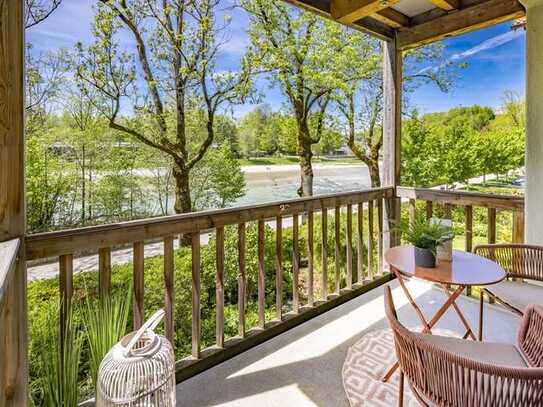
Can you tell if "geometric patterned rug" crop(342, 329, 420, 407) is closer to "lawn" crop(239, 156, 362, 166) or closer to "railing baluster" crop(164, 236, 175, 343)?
"railing baluster" crop(164, 236, 175, 343)

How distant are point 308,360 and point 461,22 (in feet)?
10.5

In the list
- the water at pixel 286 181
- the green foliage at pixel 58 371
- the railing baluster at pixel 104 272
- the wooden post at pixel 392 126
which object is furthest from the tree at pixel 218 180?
the green foliage at pixel 58 371

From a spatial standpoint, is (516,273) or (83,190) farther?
(83,190)

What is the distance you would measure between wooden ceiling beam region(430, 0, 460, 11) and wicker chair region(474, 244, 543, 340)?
2.08 metres

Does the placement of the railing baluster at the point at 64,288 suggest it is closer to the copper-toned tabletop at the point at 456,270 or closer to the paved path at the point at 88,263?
Answer: the paved path at the point at 88,263

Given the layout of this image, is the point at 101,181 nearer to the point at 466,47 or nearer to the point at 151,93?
the point at 151,93

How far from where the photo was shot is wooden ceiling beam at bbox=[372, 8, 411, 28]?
3189 millimetres

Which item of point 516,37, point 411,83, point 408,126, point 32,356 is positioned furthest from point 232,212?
point 411,83

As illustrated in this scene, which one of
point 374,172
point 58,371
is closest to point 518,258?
point 58,371

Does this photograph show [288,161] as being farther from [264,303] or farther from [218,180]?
[264,303]

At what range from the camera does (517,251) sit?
96.0 inches

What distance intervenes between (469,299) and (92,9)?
20.9ft

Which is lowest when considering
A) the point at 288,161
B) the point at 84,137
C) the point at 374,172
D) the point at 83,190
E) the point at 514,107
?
the point at 83,190

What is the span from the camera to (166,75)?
6.09 meters
